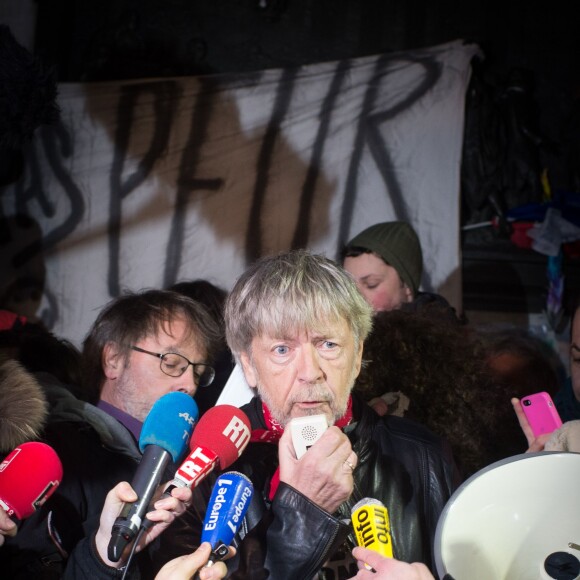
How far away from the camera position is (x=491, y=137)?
5.02m

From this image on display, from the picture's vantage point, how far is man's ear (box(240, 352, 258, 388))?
1.76 meters

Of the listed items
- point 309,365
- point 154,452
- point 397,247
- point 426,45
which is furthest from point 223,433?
point 426,45

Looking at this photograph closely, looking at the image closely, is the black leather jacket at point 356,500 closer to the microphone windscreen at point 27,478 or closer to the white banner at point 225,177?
the microphone windscreen at point 27,478

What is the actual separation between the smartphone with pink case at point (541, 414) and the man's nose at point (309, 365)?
0.51m

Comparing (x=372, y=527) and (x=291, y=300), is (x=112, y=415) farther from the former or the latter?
(x=372, y=527)

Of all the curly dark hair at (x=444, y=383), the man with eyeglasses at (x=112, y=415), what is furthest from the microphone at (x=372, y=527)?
the curly dark hair at (x=444, y=383)

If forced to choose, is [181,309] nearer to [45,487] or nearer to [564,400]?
[45,487]

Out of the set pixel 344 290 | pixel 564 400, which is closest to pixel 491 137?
pixel 564 400

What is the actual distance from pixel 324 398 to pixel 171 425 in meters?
0.37

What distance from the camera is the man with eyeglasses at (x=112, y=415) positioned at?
1.60m

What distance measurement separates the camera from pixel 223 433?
4.87ft

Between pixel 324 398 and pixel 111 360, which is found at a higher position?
pixel 324 398

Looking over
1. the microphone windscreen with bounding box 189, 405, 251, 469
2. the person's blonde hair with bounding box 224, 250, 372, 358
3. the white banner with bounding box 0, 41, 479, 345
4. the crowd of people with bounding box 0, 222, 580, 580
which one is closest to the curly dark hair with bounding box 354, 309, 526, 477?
the crowd of people with bounding box 0, 222, 580, 580

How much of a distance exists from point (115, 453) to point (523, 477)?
1.10 meters
